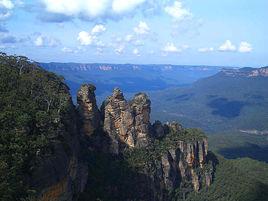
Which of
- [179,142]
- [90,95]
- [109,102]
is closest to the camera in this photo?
[90,95]

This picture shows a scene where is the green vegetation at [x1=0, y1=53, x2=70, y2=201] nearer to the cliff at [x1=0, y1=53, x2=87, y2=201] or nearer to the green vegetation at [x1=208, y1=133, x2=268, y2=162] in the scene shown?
the cliff at [x1=0, y1=53, x2=87, y2=201]

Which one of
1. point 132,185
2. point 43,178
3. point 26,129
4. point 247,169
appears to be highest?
point 26,129

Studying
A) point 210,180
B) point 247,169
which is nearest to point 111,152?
point 210,180

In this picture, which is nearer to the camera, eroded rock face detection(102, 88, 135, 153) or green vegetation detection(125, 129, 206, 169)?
green vegetation detection(125, 129, 206, 169)

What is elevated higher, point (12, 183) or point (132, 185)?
point (12, 183)

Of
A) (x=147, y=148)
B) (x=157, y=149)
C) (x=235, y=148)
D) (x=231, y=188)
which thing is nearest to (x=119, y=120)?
(x=147, y=148)

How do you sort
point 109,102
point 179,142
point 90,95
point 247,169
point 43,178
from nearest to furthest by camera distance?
point 43,178 < point 90,95 < point 109,102 < point 179,142 < point 247,169

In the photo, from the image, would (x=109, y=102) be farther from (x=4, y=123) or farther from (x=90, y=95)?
(x=4, y=123)

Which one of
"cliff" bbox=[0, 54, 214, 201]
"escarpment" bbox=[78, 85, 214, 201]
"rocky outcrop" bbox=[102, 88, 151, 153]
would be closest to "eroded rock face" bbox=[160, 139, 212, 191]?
"escarpment" bbox=[78, 85, 214, 201]

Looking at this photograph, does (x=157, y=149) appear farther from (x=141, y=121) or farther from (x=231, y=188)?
(x=231, y=188)
